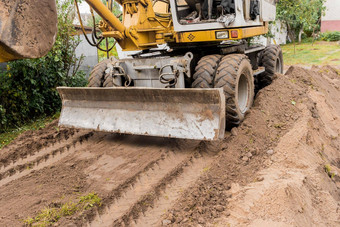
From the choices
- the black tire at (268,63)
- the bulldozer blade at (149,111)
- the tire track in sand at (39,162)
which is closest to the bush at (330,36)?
the black tire at (268,63)

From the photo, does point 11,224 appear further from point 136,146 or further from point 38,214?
point 136,146

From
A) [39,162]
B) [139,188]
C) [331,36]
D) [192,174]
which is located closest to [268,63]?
[192,174]

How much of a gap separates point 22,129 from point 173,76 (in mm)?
3699

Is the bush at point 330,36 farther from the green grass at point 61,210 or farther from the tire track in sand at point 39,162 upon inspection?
the green grass at point 61,210

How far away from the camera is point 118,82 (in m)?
6.03

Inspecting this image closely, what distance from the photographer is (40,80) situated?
7785mm

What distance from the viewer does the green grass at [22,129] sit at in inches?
256

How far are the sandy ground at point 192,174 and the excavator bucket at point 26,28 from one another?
188 centimetres

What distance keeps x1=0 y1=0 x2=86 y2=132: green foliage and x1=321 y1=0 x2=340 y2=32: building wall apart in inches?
968

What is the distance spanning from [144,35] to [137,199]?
3.23m

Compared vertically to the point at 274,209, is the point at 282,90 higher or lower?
higher

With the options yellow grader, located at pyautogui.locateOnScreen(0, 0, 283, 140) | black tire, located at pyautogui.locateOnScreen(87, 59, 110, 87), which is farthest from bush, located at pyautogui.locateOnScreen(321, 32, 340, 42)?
black tire, located at pyautogui.locateOnScreen(87, 59, 110, 87)

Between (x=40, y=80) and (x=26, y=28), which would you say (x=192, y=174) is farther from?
(x=40, y=80)

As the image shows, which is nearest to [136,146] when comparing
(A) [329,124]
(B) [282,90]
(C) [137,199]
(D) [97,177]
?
(D) [97,177]
